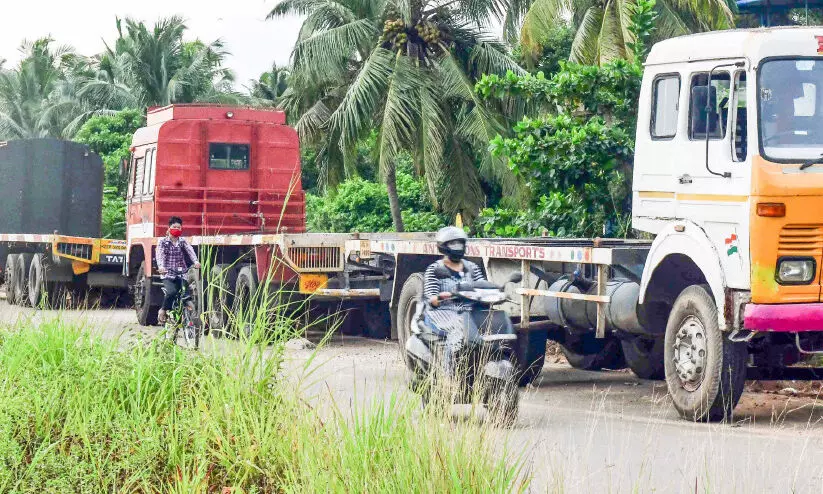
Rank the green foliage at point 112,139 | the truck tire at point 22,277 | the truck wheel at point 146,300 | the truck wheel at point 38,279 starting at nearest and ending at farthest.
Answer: the truck wheel at point 146,300
the truck wheel at point 38,279
the truck tire at point 22,277
the green foliage at point 112,139

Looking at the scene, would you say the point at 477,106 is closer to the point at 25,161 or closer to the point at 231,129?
the point at 231,129

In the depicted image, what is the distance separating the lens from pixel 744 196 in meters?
9.55

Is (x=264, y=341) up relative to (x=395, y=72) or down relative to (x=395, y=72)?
down

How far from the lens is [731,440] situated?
9.13 meters

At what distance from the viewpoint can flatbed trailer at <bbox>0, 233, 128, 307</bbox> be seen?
25.5m

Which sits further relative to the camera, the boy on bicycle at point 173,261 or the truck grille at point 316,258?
the truck grille at point 316,258

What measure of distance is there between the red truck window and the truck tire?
7.72 meters

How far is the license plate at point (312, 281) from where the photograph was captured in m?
16.7

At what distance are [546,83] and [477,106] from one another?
10759 mm

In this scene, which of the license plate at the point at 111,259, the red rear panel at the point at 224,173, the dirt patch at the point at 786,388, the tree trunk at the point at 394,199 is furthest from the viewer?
the tree trunk at the point at 394,199

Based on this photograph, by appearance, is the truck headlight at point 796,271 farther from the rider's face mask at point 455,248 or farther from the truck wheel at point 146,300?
the truck wheel at point 146,300

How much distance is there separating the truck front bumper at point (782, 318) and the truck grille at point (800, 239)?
1.30ft

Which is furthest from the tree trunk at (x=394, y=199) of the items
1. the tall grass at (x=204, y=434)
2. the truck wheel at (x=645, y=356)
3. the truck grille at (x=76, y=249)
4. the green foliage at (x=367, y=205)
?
the tall grass at (x=204, y=434)

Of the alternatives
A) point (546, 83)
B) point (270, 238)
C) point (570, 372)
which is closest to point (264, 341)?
point (570, 372)
